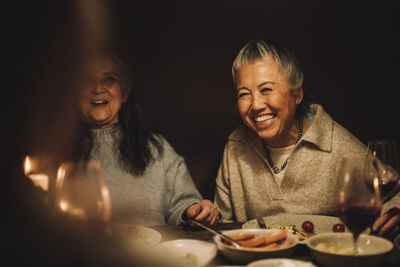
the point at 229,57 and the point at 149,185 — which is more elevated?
the point at 229,57

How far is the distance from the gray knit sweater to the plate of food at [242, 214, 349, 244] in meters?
0.46

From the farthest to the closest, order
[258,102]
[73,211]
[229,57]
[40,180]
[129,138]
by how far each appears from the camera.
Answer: [229,57], [129,138], [258,102], [40,180], [73,211]

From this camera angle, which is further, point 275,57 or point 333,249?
point 275,57

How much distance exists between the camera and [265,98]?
5.58ft

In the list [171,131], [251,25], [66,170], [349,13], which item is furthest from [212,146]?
[66,170]

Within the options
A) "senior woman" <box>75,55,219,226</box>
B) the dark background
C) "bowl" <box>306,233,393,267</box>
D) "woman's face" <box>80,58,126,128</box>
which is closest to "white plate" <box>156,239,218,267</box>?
"bowl" <box>306,233,393,267</box>

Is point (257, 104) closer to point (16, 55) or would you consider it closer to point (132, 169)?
point (132, 169)

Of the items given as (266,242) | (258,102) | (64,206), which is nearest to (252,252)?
(266,242)

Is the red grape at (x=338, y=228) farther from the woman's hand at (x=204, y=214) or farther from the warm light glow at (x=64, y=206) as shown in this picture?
the warm light glow at (x=64, y=206)

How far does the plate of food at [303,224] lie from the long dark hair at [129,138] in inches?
28.2

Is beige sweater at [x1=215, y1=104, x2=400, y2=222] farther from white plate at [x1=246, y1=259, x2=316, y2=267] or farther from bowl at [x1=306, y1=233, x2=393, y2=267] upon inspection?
white plate at [x1=246, y1=259, x2=316, y2=267]

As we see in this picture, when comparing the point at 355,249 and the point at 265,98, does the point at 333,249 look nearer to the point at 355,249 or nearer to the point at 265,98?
the point at 355,249

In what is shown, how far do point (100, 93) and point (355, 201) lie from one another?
1.32 metres

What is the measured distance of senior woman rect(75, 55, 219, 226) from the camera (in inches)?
71.6
